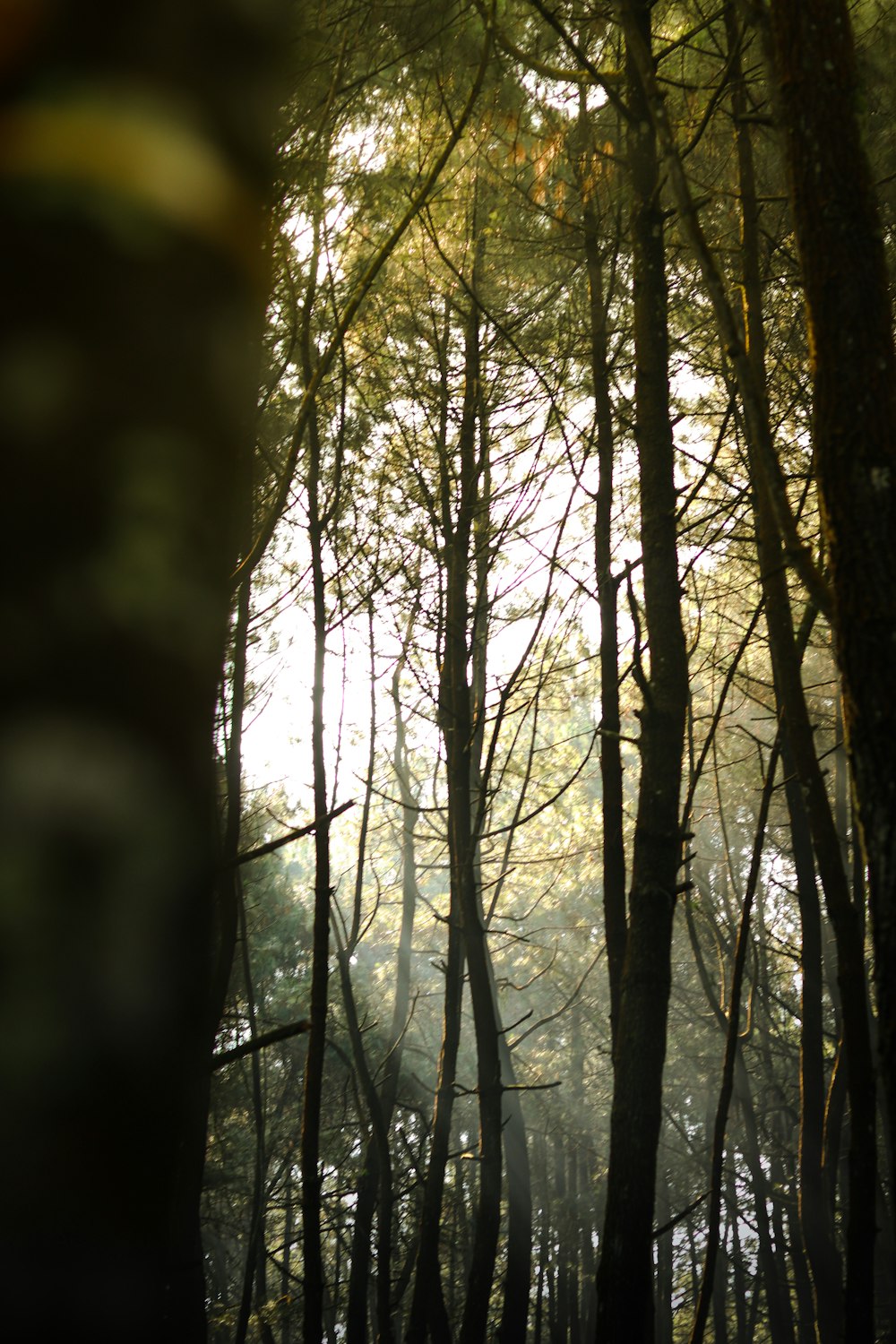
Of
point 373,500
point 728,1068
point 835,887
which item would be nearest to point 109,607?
point 728,1068

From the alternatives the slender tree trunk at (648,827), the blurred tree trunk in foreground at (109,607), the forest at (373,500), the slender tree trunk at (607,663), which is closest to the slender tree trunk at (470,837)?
the forest at (373,500)

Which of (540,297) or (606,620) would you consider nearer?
(606,620)

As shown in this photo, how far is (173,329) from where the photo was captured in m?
0.64

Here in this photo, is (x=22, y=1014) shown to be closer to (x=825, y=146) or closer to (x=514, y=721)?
(x=825, y=146)

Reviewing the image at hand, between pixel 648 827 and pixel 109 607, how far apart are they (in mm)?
2784

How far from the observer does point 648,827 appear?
10.4 feet

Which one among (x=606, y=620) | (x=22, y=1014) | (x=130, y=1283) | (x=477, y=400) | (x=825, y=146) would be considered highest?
(x=477, y=400)

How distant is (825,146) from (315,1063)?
332 centimetres

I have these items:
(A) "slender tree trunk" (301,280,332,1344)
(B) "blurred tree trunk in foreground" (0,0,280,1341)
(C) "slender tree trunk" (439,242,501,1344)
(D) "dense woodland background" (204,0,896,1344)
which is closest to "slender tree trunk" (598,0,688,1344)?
(D) "dense woodland background" (204,0,896,1344)

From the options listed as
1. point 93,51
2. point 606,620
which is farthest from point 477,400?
point 93,51

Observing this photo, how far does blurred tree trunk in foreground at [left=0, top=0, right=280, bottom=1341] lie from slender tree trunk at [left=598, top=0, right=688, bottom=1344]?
229 cm

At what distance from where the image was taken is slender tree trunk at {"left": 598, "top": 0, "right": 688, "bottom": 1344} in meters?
2.80

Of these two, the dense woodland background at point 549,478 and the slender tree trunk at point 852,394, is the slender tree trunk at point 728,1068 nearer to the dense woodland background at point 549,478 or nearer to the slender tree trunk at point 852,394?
the dense woodland background at point 549,478

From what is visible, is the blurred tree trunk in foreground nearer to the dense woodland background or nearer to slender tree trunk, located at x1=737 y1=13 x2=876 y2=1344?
the dense woodland background
